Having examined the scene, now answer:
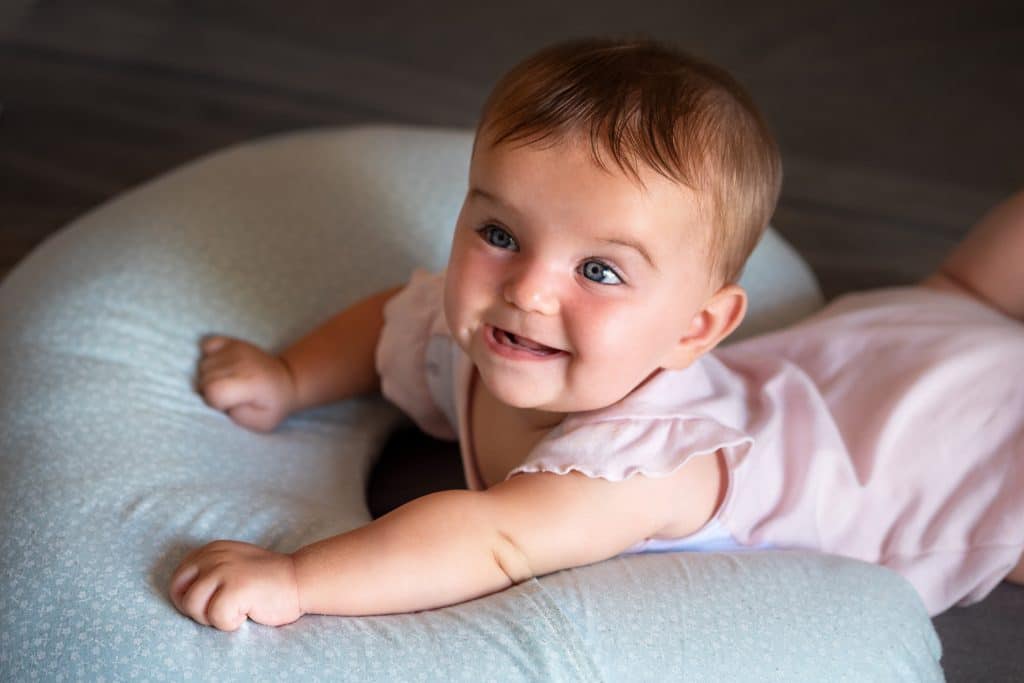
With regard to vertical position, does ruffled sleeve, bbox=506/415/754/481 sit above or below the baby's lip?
below

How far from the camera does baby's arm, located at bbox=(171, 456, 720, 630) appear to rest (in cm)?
93

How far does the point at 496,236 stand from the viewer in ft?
3.33

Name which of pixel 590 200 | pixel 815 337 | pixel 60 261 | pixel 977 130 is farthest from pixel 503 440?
pixel 977 130

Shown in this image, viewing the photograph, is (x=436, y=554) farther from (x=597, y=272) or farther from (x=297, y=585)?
(x=597, y=272)

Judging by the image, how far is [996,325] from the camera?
138 centimetres

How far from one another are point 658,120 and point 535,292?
0.54 feet

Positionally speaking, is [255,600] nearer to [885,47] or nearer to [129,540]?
[129,540]

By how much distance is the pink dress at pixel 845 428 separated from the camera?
115 centimetres

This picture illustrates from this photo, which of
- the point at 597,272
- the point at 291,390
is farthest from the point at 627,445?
the point at 291,390

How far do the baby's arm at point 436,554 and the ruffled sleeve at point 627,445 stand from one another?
0.01 meters

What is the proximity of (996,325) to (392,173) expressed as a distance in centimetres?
74

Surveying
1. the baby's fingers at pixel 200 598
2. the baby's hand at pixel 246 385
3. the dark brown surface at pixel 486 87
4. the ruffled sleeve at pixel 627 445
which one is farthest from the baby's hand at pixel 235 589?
the dark brown surface at pixel 486 87

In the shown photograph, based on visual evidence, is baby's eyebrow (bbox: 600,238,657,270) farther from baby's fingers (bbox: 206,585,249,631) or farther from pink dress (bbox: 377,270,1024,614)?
baby's fingers (bbox: 206,585,249,631)

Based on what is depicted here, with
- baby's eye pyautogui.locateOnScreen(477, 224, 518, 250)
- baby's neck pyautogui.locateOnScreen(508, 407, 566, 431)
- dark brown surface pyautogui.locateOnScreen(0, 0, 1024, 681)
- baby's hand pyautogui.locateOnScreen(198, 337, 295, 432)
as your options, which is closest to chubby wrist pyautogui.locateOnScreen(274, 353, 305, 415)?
baby's hand pyautogui.locateOnScreen(198, 337, 295, 432)
